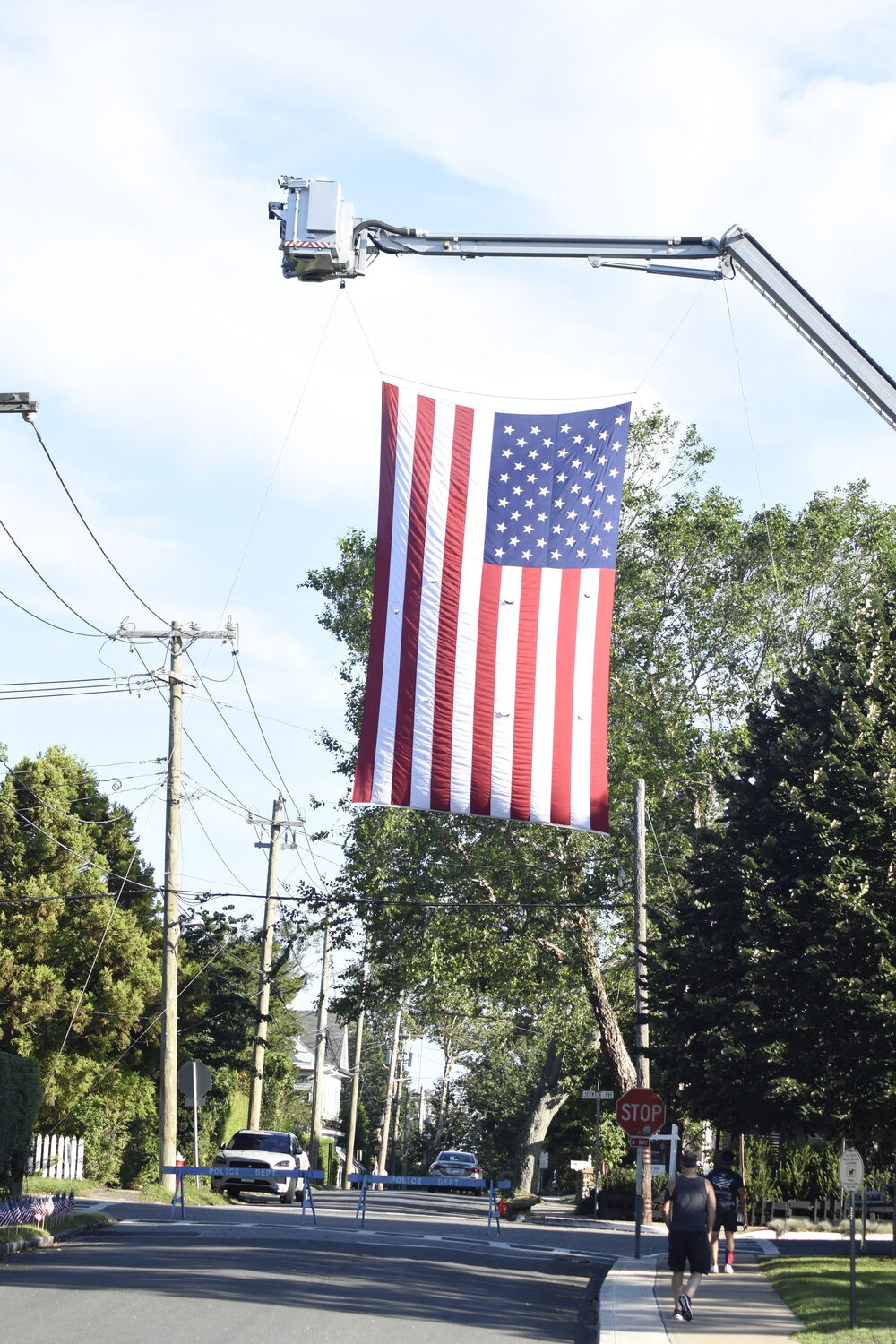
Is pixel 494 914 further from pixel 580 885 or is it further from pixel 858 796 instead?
pixel 858 796

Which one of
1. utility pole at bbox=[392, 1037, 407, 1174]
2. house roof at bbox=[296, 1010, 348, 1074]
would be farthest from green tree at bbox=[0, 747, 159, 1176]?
house roof at bbox=[296, 1010, 348, 1074]

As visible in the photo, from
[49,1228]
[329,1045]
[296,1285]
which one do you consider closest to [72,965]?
[49,1228]

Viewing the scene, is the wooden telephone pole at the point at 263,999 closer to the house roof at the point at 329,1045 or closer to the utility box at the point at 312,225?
the utility box at the point at 312,225

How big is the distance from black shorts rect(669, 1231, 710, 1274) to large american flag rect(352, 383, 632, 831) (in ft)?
16.7

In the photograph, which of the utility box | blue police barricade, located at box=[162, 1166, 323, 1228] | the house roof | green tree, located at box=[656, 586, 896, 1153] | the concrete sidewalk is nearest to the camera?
the concrete sidewalk

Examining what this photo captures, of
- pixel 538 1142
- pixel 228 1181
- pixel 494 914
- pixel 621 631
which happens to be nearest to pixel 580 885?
pixel 494 914

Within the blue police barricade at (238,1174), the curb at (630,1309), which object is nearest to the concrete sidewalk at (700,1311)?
the curb at (630,1309)

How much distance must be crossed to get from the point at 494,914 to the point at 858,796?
1617 centimetres

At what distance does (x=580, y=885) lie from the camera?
121 feet

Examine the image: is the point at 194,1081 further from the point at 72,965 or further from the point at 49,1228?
the point at 49,1228

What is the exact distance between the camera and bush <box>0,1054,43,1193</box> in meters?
21.8

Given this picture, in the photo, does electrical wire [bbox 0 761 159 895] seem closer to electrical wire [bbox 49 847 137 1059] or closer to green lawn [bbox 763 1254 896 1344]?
electrical wire [bbox 49 847 137 1059]

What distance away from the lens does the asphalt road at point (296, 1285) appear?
12.4 meters

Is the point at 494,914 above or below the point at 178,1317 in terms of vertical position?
above
